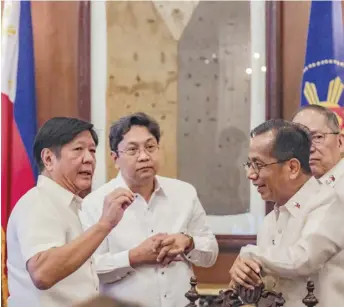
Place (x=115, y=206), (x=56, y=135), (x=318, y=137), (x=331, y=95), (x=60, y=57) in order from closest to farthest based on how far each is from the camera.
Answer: (x=115, y=206) < (x=56, y=135) < (x=318, y=137) < (x=331, y=95) < (x=60, y=57)

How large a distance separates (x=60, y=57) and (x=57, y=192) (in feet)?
6.09

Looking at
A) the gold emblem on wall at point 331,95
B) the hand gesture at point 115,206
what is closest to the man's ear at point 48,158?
the hand gesture at point 115,206

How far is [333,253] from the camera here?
1.90 m

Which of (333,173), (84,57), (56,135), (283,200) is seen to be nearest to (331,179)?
(333,173)

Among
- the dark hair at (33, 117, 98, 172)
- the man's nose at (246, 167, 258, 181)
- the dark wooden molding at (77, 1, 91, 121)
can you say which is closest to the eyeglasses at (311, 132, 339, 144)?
the man's nose at (246, 167, 258, 181)

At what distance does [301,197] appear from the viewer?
6.86ft

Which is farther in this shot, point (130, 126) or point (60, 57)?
point (60, 57)

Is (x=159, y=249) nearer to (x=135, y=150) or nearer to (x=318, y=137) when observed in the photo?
(x=135, y=150)

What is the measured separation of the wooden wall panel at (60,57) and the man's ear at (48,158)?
62.1 inches

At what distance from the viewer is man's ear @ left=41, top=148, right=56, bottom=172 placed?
221 centimetres

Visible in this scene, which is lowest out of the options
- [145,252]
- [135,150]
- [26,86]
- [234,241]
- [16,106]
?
[234,241]

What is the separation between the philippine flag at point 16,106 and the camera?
11.8 ft


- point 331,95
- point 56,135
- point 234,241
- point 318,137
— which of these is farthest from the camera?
point 234,241

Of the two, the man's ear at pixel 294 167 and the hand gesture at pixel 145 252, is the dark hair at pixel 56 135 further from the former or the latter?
the man's ear at pixel 294 167
